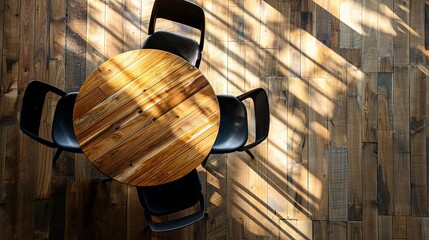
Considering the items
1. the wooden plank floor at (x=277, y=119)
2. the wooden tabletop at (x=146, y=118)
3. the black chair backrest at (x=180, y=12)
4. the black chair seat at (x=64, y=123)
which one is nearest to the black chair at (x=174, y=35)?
the black chair backrest at (x=180, y=12)

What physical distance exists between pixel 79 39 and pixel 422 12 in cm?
294

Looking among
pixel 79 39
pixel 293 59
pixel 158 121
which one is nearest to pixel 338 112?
pixel 293 59

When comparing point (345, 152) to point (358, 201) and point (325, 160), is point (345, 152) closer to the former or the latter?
point (325, 160)

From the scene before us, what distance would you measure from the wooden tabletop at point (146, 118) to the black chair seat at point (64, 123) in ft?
1.15

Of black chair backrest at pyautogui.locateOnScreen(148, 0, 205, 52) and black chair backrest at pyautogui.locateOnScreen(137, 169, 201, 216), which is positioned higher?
black chair backrest at pyautogui.locateOnScreen(148, 0, 205, 52)

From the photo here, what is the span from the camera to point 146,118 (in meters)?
2.75

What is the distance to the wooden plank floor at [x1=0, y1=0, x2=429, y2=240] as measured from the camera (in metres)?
3.46

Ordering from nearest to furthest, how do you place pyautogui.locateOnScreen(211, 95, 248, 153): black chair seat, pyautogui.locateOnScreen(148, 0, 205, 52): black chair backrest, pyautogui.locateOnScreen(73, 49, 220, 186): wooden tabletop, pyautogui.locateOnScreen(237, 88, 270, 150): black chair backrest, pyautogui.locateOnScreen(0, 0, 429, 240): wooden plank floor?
pyautogui.locateOnScreen(73, 49, 220, 186): wooden tabletop → pyautogui.locateOnScreen(237, 88, 270, 150): black chair backrest → pyautogui.locateOnScreen(148, 0, 205, 52): black chair backrest → pyautogui.locateOnScreen(211, 95, 248, 153): black chair seat → pyautogui.locateOnScreen(0, 0, 429, 240): wooden plank floor

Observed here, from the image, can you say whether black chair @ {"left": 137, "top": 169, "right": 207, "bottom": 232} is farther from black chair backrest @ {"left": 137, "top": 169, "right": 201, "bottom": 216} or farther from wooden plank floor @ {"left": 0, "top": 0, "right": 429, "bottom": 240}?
wooden plank floor @ {"left": 0, "top": 0, "right": 429, "bottom": 240}

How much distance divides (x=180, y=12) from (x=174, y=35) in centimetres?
17

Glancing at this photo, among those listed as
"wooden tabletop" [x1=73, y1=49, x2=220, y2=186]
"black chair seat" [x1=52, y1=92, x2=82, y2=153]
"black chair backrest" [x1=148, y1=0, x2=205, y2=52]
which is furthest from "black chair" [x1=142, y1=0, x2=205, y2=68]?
"black chair seat" [x1=52, y1=92, x2=82, y2=153]

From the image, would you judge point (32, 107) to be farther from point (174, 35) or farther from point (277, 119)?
point (277, 119)

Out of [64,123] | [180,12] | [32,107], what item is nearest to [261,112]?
[180,12]

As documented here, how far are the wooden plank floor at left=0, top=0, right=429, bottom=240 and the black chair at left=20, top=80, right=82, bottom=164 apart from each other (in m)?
0.52
